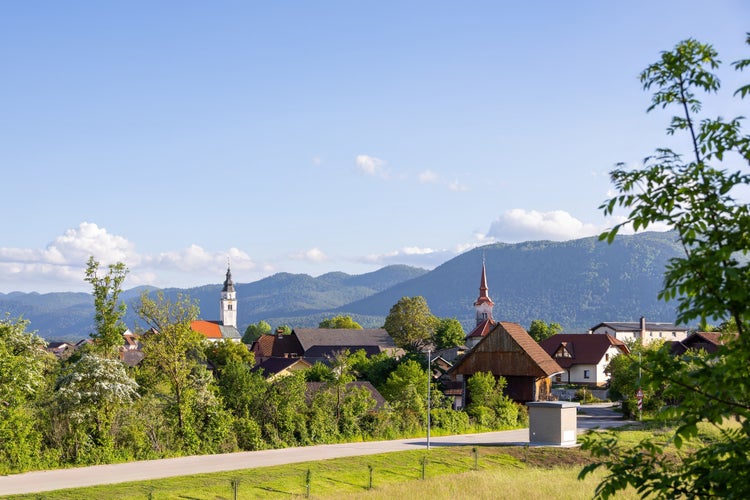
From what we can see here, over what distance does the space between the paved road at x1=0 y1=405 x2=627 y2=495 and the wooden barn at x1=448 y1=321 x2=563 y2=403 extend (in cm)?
925

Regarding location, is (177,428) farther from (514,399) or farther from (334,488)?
(514,399)

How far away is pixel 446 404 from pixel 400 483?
1945 cm

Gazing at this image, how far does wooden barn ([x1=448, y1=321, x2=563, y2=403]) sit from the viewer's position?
55.9m

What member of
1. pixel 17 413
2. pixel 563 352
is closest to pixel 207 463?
pixel 17 413

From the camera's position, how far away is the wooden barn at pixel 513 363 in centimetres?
5588

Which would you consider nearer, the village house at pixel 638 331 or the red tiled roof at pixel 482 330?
the red tiled roof at pixel 482 330

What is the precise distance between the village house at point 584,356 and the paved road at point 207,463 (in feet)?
149

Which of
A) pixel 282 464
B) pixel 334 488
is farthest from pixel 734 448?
pixel 282 464

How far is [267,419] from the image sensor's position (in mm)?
39125

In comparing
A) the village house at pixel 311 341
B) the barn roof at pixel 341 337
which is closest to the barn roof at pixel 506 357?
the village house at pixel 311 341

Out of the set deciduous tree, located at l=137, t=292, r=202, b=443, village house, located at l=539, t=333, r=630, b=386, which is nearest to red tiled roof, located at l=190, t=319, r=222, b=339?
village house, located at l=539, t=333, r=630, b=386

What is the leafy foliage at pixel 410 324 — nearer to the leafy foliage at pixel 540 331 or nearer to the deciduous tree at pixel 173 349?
the leafy foliage at pixel 540 331

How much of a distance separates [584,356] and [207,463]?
65.0 meters

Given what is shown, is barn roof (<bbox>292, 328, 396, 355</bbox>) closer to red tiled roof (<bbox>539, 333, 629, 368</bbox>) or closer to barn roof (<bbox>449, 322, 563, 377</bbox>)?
red tiled roof (<bbox>539, 333, 629, 368</bbox>)
